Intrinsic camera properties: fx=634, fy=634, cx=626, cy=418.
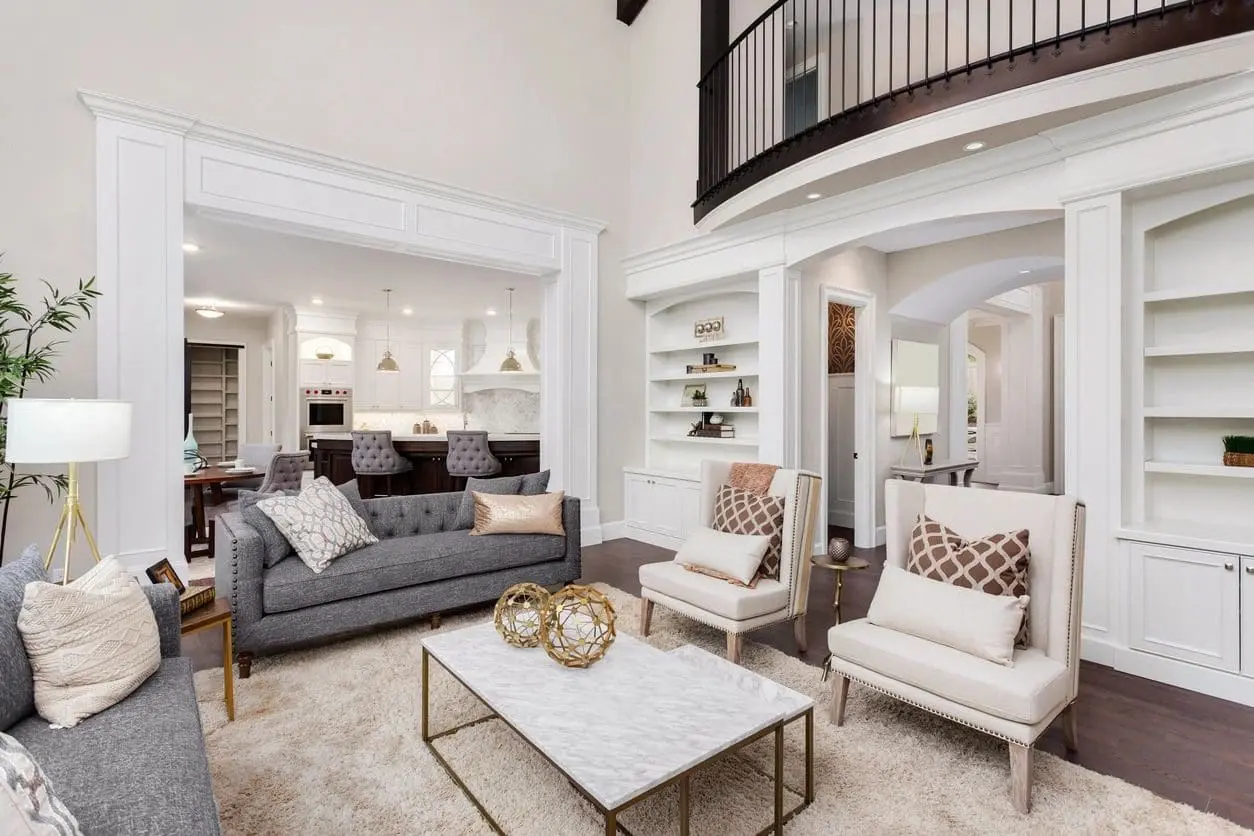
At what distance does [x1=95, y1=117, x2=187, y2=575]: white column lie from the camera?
3.71 metres

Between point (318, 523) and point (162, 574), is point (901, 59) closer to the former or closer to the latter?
point (318, 523)

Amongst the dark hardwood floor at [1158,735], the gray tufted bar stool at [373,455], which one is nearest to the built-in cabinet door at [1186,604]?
the dark hardwood floor at [1158,735]

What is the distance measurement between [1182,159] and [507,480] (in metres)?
3.99

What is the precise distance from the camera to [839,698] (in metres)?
2.57

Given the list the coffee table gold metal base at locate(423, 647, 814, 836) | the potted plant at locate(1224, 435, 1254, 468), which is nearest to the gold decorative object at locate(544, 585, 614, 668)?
the coffee table gold metal base at locate(423, 647, 814, 836)

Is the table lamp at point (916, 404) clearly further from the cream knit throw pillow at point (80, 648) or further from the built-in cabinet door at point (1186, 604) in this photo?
the cream knit throw pillow at point (80, 648)

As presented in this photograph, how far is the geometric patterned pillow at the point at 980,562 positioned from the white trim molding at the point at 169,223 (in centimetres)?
416

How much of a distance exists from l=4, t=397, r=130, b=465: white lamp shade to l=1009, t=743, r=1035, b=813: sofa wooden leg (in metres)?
3.70

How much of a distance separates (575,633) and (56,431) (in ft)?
7.51

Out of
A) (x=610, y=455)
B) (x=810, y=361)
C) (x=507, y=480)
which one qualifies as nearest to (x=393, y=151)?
(x=507, y=480)

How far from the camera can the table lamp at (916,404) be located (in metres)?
6.04

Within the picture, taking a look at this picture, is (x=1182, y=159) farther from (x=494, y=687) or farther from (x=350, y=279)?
(x=350, y=279)

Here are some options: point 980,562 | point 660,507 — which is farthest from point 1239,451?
point 660,507

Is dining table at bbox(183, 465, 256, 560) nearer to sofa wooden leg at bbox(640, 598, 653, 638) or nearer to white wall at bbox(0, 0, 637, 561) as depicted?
white wall at bbox(0, 0, 637, 561)
